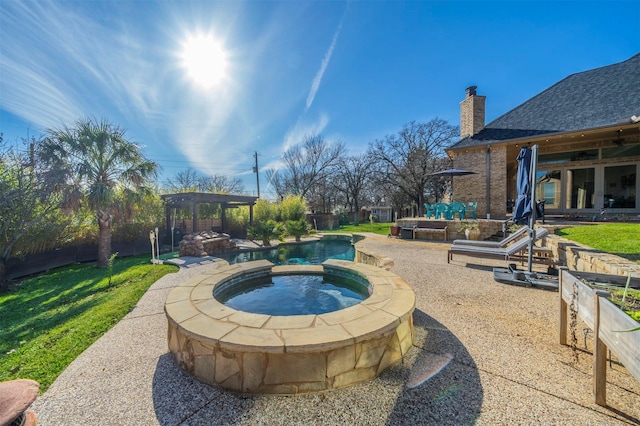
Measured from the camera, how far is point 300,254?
10266 mm

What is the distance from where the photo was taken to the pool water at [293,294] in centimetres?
349

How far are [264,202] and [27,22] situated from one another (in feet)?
33.9

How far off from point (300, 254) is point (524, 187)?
7.71 metres

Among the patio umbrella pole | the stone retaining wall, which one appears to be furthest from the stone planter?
the stone retaining wall

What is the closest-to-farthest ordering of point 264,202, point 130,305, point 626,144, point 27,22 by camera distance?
1. point 130,305
2. point 27,22
3. point 626,144
4. point 264,202

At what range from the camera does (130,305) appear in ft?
13.7

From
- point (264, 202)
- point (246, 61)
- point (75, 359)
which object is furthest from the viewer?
point (264, 202)

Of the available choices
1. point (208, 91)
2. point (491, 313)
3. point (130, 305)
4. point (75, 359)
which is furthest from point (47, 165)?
point (491, 313)

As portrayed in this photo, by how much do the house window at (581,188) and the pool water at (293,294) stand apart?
12222 millimetres

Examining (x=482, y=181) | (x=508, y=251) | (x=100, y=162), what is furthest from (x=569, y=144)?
(x=100, y=162)

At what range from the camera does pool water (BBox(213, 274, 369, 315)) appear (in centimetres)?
349

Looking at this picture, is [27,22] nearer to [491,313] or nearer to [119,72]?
[119,72]

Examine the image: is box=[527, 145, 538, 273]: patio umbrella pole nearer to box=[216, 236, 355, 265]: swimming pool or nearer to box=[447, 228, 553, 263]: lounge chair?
box=[447, 228, 553, 263]: lounge chair

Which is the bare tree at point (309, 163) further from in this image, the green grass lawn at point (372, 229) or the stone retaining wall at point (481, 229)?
the stone retaining wall at point (481, 229)
